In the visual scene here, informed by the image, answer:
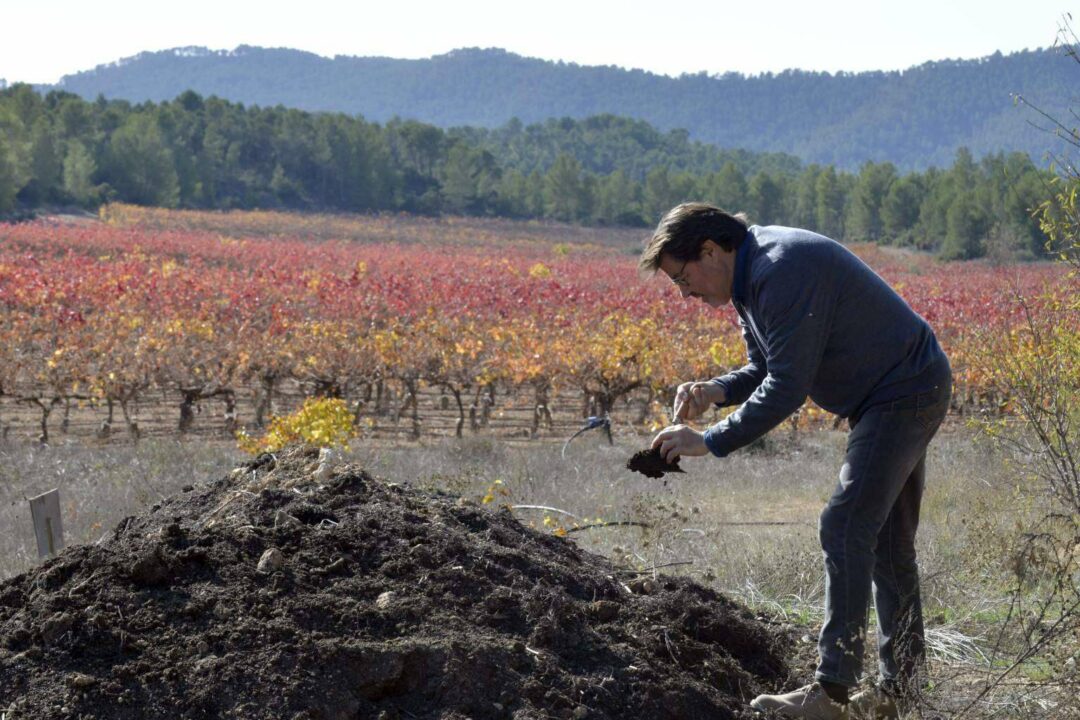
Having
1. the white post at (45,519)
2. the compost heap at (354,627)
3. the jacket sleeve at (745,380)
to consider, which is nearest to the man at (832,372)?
the jacket sleeve at (745,380)

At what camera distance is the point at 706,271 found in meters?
3.42

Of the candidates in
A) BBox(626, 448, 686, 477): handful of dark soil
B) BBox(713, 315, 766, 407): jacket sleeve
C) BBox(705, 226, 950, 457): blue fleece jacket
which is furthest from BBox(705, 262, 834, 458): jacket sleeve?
BBox(713, 315, 766, 407): jacket sleeve

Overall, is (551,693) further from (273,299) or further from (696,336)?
(273,299)

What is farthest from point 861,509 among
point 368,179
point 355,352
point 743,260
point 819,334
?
point 368,179

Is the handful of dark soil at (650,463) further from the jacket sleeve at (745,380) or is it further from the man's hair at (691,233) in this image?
the man's hair at (691,233)

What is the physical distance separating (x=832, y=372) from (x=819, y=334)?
0.62ft

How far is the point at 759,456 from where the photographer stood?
1186cm

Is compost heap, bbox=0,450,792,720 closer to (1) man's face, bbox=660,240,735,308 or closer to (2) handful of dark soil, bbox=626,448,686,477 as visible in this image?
(2) handful of dark soil, bbox=626,448,686,477

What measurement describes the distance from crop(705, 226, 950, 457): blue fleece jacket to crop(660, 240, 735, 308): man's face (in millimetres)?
42

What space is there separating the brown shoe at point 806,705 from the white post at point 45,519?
3.15 m

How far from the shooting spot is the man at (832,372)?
327 cm

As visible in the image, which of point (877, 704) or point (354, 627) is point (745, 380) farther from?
point (354, 627)

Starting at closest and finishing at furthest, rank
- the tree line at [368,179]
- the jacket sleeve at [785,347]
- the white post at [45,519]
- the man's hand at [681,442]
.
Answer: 1. the jacket sleeve at [785,347]
2. the man's hand at [681,442]
3. the white post at [45,519]
4. the tree line at [368,179]

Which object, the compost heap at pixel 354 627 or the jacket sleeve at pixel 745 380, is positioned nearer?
the compost heap at pixel 354 627
